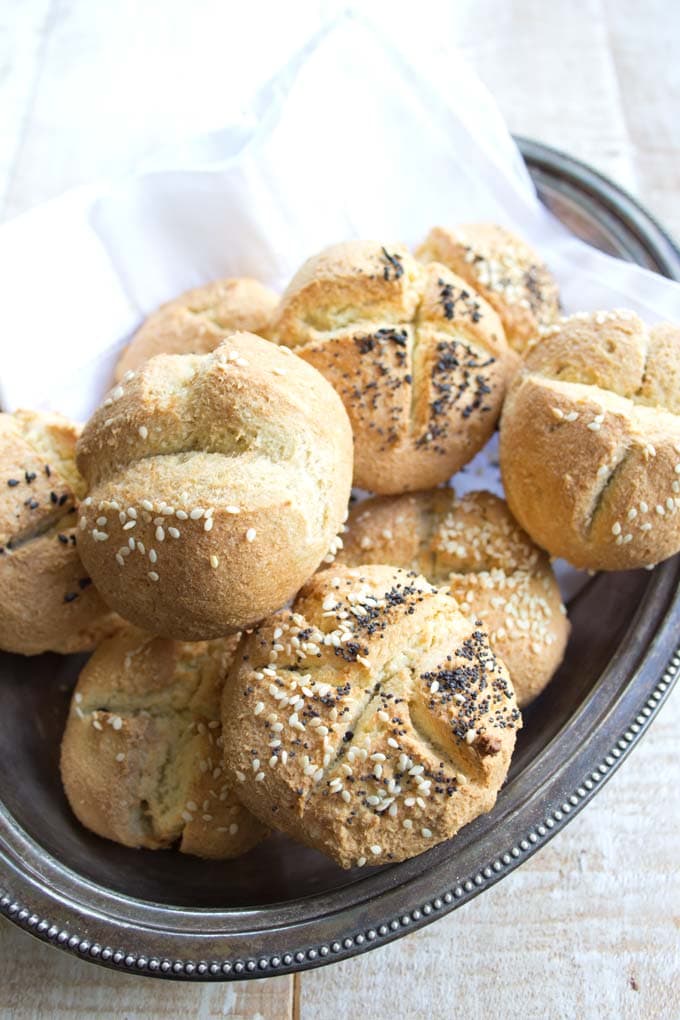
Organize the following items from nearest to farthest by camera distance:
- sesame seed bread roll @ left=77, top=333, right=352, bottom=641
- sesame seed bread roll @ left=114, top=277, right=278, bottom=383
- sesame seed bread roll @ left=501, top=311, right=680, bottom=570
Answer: sesame seed bread roll @ left=77, top=333, right=352, bottom=641 → sesame seed bread roll @ left=501, top=311, right=680, bottom=570 → sesame seed bread roll @ left=114, top=277, right=278, bottom=383

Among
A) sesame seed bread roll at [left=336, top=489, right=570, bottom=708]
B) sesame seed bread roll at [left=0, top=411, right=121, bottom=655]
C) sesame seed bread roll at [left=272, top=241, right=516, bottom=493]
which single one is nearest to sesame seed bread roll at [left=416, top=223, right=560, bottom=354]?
sesame seed bread roll at [left=272, top=241, right=516, bottom=493]

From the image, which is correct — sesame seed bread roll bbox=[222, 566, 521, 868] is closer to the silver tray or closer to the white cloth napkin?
the silver tray

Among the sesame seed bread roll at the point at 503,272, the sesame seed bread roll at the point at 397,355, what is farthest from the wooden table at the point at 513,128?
the sesame seed bread roll at the point at 397,355

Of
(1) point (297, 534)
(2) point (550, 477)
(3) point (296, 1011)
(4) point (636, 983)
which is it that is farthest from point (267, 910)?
(2) point (550, 477)

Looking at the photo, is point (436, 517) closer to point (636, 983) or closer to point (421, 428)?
point (421, 428)

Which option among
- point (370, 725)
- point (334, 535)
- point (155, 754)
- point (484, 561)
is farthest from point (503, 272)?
point (155, 754)

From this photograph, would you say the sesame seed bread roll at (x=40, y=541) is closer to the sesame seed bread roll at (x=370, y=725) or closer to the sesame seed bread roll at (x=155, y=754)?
the sesame seed bread roll at (x=155, y=754)
